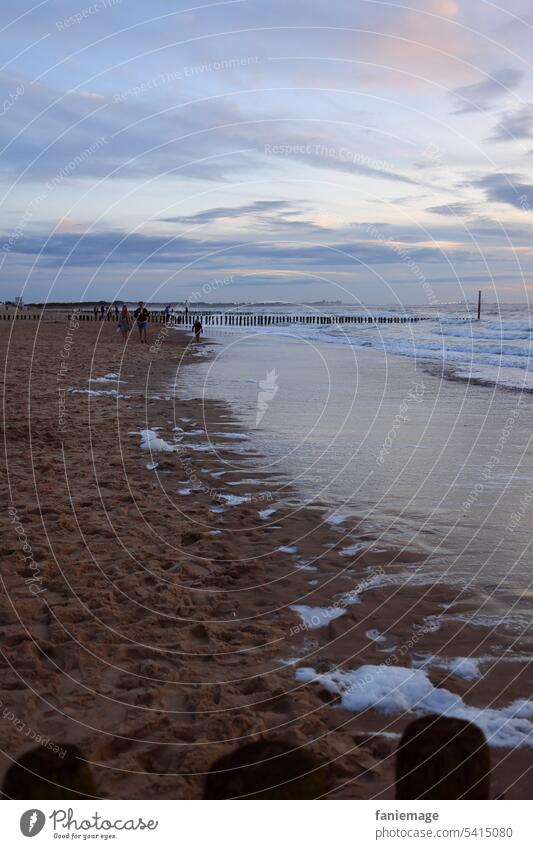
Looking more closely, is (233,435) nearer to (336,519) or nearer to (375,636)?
(336,519)

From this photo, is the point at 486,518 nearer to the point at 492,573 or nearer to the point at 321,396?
the point at 492,573

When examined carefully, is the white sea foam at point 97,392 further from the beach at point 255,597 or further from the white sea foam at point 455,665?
the white sea foam at point 455,665

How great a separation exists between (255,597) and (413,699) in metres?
1.98

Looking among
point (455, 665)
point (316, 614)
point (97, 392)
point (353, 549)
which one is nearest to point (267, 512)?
point (353, 549)

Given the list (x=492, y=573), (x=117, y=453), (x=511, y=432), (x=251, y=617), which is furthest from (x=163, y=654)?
(x=511, y=432)

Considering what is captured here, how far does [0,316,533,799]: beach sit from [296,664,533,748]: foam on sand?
0.01 m

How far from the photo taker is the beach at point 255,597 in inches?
170

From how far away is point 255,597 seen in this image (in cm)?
632

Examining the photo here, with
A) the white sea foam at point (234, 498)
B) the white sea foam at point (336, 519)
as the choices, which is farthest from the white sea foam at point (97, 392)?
the white sea foam at point (336, 519)

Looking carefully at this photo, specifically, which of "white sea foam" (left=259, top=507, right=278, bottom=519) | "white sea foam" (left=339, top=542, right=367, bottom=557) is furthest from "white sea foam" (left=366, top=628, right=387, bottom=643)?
"white sea foam" (left=259, top=507, right=278, bottom=519)

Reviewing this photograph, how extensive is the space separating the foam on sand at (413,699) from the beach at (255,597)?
0.01m

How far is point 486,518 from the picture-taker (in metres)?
8.62

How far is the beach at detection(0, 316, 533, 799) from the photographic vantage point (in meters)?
4.32

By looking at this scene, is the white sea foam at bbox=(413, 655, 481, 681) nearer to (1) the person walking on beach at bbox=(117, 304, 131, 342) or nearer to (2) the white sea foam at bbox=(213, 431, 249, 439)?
(2) the white sea foam at bbox=(213, 431, 249, 439)
